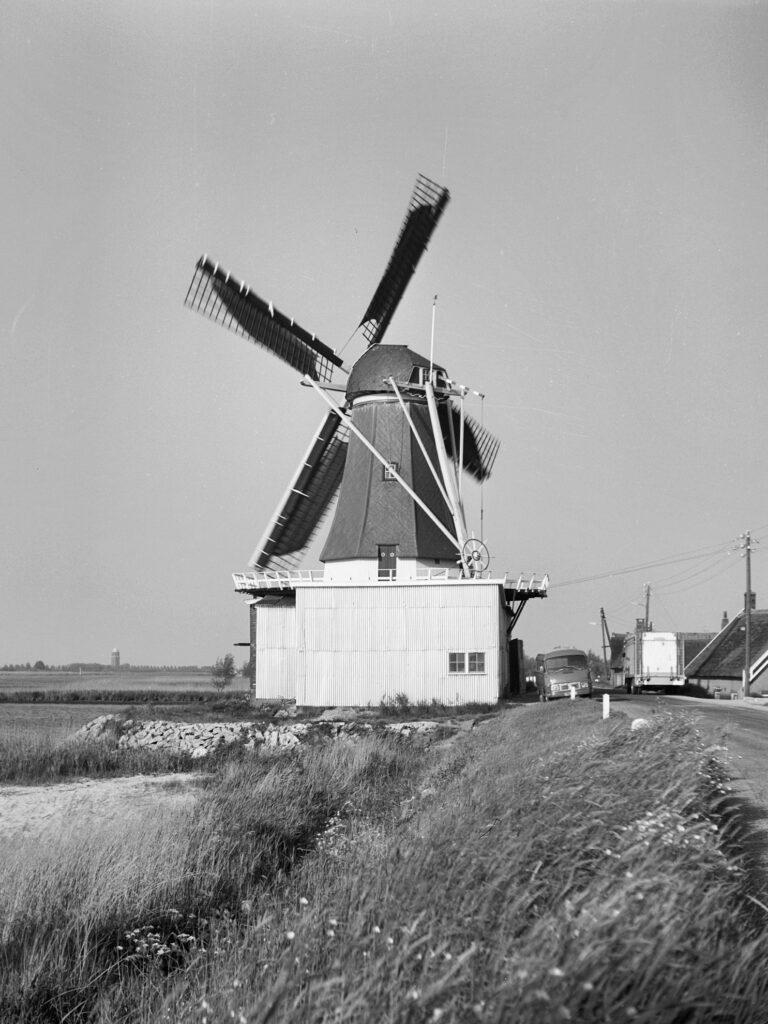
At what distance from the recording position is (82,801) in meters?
17.0

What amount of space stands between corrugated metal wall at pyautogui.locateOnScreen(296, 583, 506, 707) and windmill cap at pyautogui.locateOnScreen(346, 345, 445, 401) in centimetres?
859

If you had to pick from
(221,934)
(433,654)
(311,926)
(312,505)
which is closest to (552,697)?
(433,654)

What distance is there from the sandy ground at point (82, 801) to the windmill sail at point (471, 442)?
22693 millimetres

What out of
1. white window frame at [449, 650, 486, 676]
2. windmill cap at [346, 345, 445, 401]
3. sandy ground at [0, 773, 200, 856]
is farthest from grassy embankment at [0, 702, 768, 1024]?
windmill cap at [346, 345, 445, 401]

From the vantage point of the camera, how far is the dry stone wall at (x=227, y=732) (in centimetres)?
2808

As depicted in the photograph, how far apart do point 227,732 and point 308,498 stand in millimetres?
14413

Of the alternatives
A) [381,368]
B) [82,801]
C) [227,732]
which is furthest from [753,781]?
[381,368]

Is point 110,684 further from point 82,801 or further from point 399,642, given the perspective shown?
point 82,801

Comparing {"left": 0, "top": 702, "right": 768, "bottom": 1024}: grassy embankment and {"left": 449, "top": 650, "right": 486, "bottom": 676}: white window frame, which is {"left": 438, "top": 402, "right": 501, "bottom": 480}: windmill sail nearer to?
{"left": 449, "top": 650, "right": 486, "bottom": 676}: white window frame

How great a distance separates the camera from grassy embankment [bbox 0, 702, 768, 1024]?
4336 millimetres

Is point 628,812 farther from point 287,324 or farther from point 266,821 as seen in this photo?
point 287,324

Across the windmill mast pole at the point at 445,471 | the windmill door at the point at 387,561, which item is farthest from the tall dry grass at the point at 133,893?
the windmill mast pole at the point at 445,471

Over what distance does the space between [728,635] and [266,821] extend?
51.2 metres

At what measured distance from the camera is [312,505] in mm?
43031
